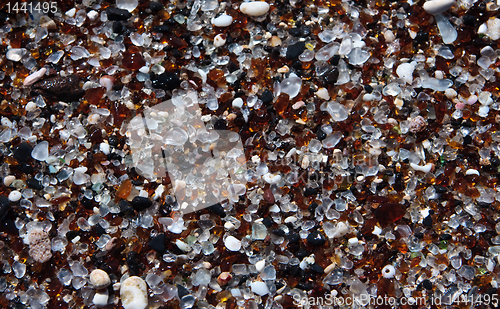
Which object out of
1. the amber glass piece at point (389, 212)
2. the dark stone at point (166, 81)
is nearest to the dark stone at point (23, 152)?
the dark stone at point (166, 81)

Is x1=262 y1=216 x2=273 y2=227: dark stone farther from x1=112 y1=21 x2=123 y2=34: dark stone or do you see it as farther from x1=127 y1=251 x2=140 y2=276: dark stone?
x1=112 y1=21 x2=123 y2=34: dark stone

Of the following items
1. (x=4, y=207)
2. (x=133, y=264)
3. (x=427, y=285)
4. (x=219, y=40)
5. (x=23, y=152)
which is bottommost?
(x=427, y=285)

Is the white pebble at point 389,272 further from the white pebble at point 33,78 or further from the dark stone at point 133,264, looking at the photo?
the white pebble at point 33,78

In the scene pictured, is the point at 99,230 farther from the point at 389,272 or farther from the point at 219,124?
the point at 389,272

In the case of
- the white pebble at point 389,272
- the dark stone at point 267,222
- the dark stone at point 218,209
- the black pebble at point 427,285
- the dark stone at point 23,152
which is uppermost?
the dark stone at point 23,152

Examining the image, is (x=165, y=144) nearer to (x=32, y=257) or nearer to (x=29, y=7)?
(x=32, y=257)

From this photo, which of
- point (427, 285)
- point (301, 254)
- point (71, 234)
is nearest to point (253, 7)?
point (301, 254)

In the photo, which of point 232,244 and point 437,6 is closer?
point 232,244
